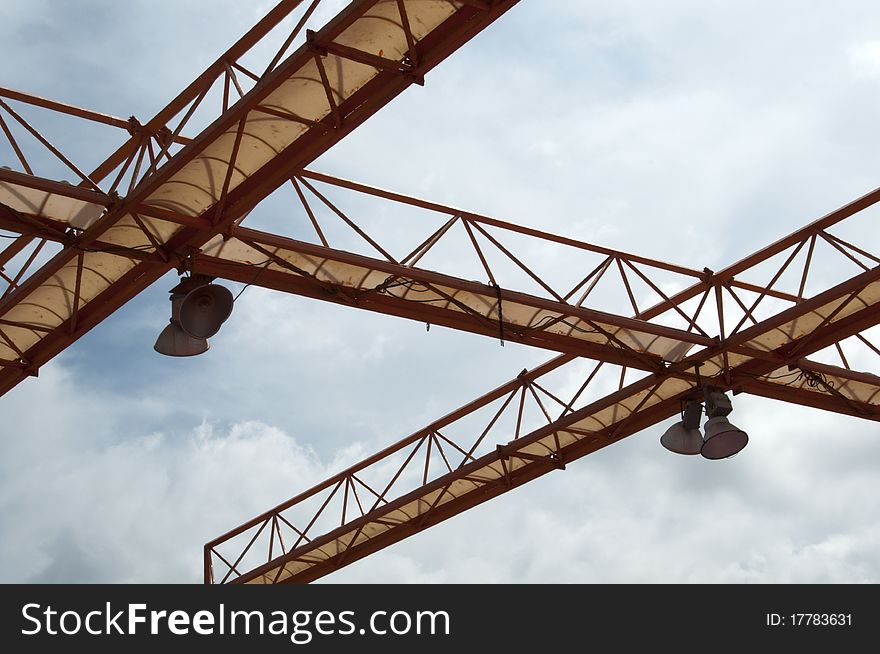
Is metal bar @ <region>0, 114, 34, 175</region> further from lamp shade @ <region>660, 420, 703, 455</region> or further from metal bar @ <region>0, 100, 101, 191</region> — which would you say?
lamp shade @ <region>660, 420, 703, 455</region>

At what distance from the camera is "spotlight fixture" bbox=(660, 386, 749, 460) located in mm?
19266

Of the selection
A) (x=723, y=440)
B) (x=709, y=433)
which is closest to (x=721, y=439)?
(x=723, y=440)

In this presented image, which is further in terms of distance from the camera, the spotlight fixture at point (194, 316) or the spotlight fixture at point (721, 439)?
the spotlight fixture at point (721, 439)

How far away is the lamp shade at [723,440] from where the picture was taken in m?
19.2

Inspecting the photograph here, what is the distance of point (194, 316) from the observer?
52.2ft

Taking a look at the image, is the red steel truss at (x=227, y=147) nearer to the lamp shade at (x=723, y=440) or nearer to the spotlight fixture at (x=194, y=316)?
the spotlight fixture at (x=194, y=316)

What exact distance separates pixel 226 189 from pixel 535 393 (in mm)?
9558

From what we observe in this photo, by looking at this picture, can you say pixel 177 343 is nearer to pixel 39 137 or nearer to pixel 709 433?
pixel 39 137

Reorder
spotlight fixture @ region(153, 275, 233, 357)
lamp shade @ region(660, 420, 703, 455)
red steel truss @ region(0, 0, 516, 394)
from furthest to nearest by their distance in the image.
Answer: lamp shade @ region(660, 420, 703, 455) < spotlight fixture @ region(153, 275, 233, 357) < red steel truss @ region(0, 0, 516, 394)

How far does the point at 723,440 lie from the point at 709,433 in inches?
10.2

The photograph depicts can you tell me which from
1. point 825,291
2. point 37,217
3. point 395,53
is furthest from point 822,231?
point 37,217

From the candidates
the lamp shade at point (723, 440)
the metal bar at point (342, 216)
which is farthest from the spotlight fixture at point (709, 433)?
the metal bar at point (342, 216)

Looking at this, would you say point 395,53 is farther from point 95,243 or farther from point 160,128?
point 95,243

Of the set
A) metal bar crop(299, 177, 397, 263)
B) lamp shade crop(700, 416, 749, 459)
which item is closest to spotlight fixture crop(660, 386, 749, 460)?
lamp shade crop(700, 416, 749, 459)
